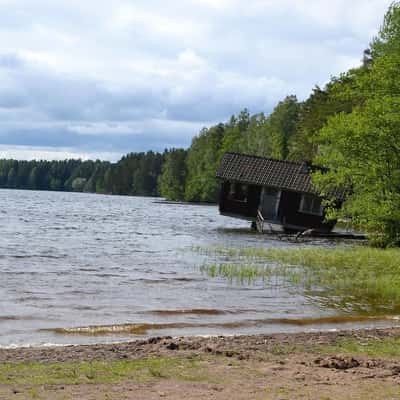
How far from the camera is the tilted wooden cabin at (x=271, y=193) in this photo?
47125mm

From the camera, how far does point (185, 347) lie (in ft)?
Result: 34.9

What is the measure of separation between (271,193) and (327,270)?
25.6m

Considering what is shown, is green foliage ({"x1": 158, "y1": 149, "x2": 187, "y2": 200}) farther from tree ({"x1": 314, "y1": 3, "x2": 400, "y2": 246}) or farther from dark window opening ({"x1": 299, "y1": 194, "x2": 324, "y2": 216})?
tree ({"x1": 314, "y1": 3, "x2": 400, "y2": 246})

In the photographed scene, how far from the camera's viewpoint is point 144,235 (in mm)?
42594

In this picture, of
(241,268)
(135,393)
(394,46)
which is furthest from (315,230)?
(135,393)

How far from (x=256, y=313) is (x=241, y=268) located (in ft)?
23.3

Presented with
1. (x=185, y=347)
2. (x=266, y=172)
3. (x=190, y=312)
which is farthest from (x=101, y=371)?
(x=266, y=172)

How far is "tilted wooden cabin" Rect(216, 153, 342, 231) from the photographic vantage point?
47125 mm

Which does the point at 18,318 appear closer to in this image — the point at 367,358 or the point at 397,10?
the point at 367,358

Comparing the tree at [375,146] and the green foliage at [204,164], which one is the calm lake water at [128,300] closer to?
the tree at [375,146]

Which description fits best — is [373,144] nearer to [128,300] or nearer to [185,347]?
[128,300]

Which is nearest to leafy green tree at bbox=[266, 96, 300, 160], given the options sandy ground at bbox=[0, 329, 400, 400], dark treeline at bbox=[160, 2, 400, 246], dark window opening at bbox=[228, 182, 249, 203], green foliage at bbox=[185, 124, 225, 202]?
green foliage at bbox=[185, 124, 225, 202]

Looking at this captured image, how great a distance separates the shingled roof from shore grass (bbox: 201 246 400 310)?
18133 millimetres

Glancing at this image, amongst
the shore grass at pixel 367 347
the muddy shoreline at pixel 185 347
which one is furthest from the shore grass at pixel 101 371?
the shore grass at pixel 367 347
